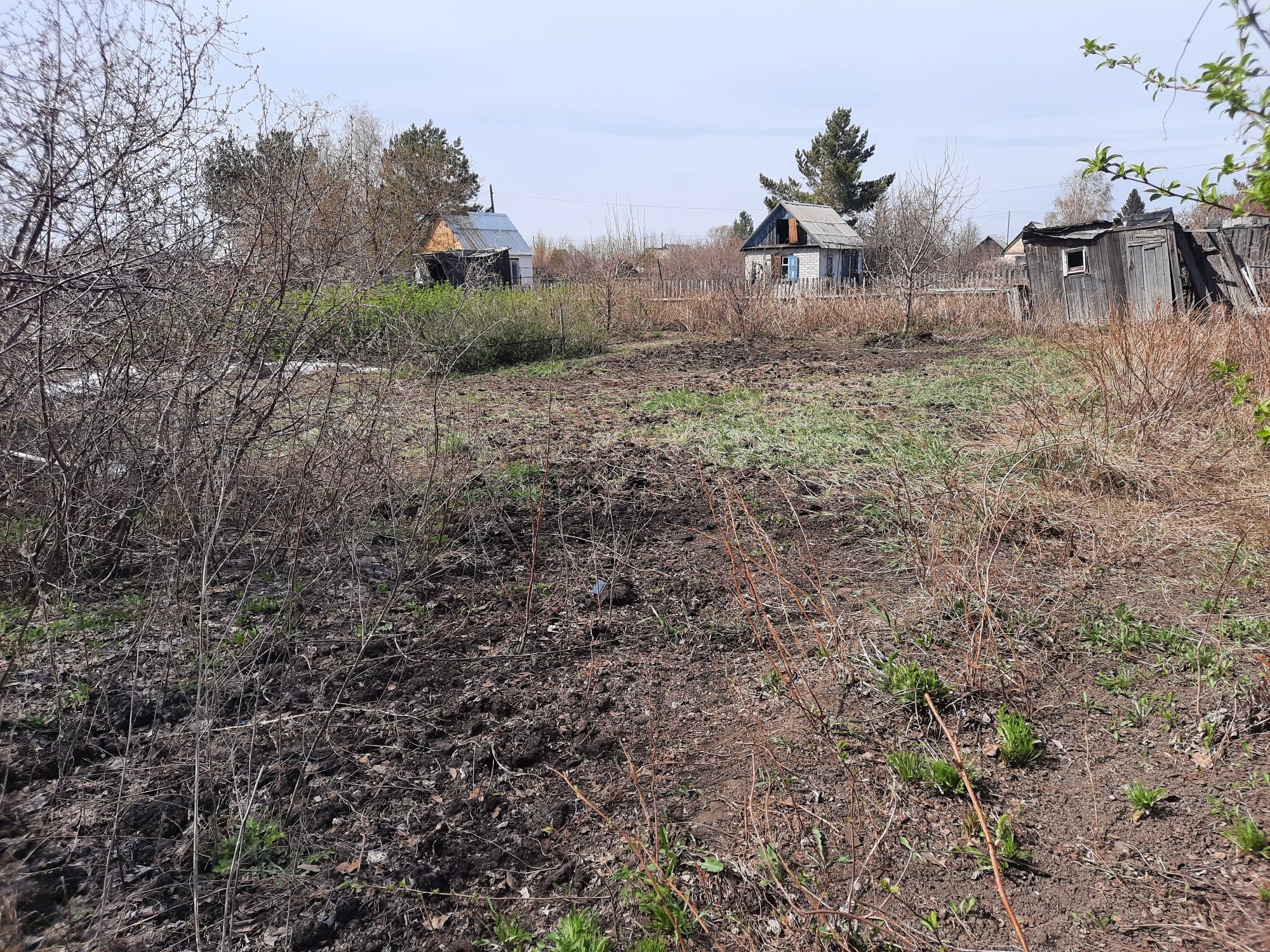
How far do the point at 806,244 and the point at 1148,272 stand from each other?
23355 millimetres

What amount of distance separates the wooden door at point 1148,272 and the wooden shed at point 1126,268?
0.04ft

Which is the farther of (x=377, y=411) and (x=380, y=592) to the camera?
(x=380, y=592)

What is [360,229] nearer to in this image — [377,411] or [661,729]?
[377,411]

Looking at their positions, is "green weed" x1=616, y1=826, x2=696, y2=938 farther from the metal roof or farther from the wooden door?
the metal roof

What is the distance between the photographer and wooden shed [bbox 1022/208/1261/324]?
15.1 metres

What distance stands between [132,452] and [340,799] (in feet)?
7.51

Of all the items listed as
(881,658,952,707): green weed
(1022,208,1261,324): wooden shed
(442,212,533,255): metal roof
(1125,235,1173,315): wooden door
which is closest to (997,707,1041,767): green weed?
(881,658,952,707): green weed

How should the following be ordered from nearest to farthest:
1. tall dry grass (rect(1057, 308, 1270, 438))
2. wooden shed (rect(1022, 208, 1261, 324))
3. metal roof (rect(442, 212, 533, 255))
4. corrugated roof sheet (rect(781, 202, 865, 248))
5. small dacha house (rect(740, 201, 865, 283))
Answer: tall dry grass (rect(1057, 308, 1270, 438)) → wooden shed (rect(1022, 208, 1261, 324)) → metal roof (rect(442, 212, 533, 255)) → corrugated roof sheet (rect(781, 202, 865, 248)) → small dacha house (rect(740, 201, 865, 283))

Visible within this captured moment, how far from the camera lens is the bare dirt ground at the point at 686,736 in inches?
83.4

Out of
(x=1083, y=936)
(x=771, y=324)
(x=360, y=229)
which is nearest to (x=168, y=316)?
(x=360, y=229)

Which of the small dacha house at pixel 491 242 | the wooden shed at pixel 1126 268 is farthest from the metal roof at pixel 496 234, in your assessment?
the wooden shed at pixel 1126 268

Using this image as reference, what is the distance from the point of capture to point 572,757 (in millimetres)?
2883

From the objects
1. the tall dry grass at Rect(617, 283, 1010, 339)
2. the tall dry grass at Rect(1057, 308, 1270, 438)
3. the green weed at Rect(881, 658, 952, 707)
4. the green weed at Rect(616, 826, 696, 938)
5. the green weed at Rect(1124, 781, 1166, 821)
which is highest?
the tall dry grass at Rect(617, 283, 1010, 339)

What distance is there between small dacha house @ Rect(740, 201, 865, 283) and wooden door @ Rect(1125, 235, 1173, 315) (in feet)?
69.7
